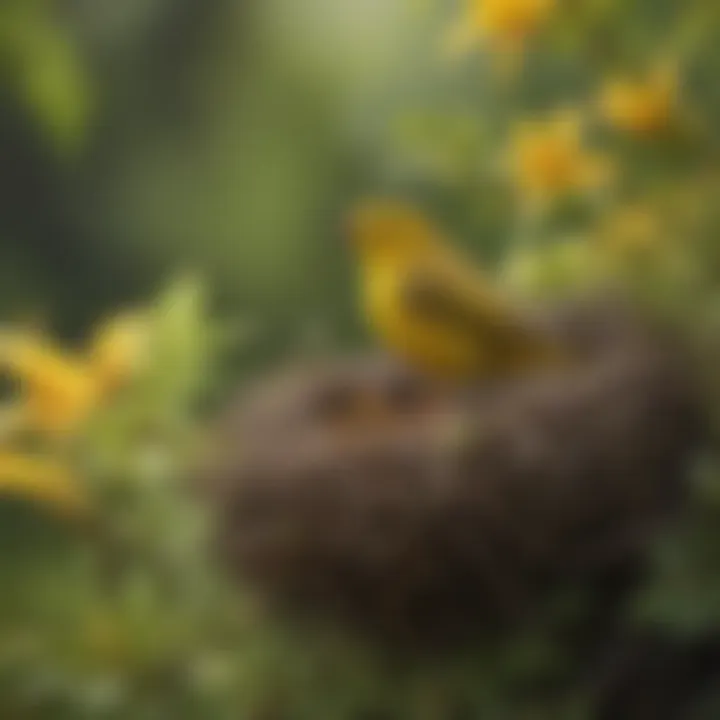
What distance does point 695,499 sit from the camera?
0.74m

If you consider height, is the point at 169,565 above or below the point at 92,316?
below

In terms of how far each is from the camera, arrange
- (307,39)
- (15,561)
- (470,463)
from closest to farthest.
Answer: (470,463) < (15,561) < (307,39)

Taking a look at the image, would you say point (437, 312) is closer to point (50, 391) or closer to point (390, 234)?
point (390, 234)

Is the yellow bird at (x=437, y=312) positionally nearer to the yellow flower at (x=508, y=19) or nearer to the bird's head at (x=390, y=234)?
the bird's head at (x=390, y=234)

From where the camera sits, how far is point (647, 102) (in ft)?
2.50

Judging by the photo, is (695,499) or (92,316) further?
(92,316)

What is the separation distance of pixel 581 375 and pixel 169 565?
22cm

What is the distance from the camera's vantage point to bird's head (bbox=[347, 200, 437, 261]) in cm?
82

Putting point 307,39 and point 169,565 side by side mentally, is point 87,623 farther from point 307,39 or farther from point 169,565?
point 307,39

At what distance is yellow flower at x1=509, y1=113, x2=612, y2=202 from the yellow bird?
6 centimetres

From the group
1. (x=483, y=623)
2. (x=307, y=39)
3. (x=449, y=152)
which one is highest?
(x=307, y=39)

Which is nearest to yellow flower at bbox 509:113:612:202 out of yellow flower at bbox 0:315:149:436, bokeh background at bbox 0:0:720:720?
bokeh background at bbox 0:0:720:720

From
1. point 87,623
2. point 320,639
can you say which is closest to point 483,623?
point 320,639

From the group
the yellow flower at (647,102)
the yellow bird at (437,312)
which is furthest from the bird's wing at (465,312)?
the yellow flower at (647,102)
